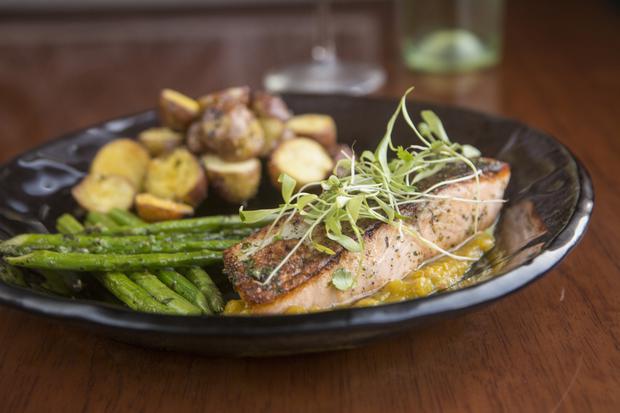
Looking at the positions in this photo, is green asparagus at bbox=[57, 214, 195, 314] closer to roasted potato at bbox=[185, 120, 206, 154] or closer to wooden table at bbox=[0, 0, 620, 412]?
wooden table at bbox=[0, 0, 620, 412]

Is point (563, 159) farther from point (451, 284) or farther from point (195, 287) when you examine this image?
point (195, 287)

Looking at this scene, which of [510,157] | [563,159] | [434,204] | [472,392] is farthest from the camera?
[510,157]

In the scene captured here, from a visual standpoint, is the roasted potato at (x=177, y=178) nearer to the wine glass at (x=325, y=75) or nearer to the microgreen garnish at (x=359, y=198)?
the microgreen garnish at (x=359, y=198)

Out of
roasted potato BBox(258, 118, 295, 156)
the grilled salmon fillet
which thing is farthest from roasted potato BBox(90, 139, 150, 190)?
the grilled salmon fillet

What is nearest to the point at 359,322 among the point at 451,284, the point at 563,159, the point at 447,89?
the point at 451,284

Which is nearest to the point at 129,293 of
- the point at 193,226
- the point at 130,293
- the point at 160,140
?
the point at 130,293
